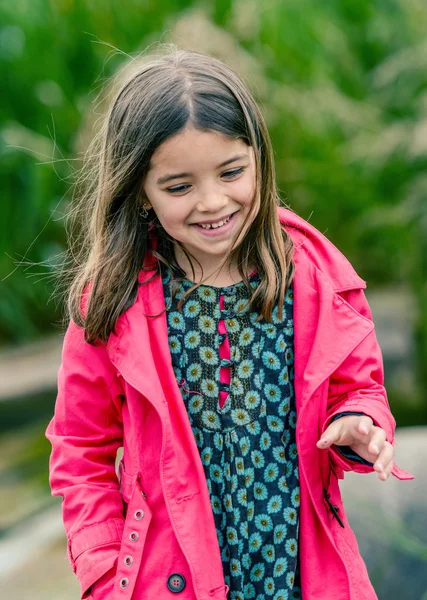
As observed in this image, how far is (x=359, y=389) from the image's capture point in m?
1.68

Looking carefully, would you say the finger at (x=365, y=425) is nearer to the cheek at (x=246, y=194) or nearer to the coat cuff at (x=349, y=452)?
the coat cuff at (x=349, y=452)

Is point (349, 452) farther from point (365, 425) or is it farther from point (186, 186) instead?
point (186, 186)

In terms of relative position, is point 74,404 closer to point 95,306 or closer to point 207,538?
point 95,306

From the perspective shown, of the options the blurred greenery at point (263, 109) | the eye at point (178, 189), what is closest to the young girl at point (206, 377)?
the eye at point (178, 189)

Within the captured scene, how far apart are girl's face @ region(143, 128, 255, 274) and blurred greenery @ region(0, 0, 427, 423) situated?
2.78 meters

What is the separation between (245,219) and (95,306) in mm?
334

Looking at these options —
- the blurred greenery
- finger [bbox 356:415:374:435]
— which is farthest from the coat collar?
the blurred greenery

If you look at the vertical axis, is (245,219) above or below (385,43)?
below

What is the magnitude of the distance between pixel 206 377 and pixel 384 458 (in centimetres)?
39

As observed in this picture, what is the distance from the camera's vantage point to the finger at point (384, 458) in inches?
57.7

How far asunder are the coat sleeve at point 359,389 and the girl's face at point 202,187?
0.92 ft

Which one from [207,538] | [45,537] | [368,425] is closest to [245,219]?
[368,425]

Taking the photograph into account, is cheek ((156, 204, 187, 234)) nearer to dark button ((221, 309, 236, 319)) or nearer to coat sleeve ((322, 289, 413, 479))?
dark button ((221, 309, 236, 319))

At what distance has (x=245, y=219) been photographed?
170 cm
